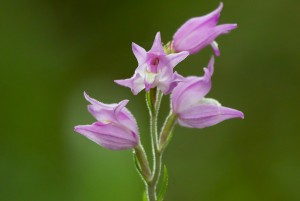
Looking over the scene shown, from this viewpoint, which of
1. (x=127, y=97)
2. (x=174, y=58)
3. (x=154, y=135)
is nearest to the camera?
(x=174, y=58)

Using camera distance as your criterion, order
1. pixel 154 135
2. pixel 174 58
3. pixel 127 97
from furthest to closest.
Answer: pixel 127 97 < pixel 154 135 < pixel 174 58

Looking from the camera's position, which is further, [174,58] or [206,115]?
[206,115]

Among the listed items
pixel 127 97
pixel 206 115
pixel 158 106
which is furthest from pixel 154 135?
pixel 127 97

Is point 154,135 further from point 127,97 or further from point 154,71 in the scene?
point 127,97

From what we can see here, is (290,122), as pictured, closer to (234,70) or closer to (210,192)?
(234,70)

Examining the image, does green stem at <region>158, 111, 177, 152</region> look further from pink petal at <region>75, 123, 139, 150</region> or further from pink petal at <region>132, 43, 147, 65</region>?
pink petal at <region>132, 43, 147, 65</region>

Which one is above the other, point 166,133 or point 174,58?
point 174,58
